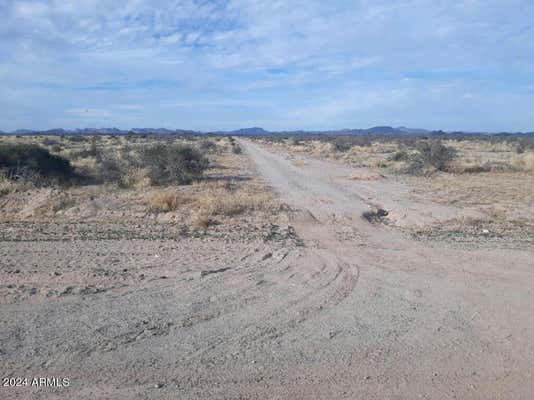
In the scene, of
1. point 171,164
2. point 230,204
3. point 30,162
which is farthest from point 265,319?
point 30,162

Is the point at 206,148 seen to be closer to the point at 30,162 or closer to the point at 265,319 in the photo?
the point at 30,162

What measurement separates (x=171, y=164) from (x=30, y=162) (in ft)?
21.8

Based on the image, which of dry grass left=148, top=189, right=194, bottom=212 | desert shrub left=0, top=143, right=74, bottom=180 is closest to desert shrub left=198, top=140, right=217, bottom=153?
desert shrub left=0, top=143, right=74, bottom=180

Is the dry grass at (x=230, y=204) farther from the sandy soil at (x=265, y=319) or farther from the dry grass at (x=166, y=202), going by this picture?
Result: the sandy soil at (x=265, y=319)

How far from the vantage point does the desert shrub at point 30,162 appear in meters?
25.2

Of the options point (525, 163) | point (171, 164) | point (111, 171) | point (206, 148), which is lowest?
point (206, 148)

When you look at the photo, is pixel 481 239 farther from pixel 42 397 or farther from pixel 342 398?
pixel 42 397

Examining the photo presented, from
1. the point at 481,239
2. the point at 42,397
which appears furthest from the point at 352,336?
the point at 481,239

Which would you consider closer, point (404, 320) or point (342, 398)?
point (342, 398)

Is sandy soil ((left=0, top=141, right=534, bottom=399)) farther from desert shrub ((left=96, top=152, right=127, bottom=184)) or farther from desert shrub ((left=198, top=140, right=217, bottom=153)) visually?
desert shrub ((left=198, top=140, right=217, bottom=153))

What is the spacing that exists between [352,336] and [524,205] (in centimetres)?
1625

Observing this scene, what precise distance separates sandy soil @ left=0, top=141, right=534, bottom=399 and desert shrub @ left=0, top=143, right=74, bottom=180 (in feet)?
43.3

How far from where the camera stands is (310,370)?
6.43 m

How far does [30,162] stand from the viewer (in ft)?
85.7
